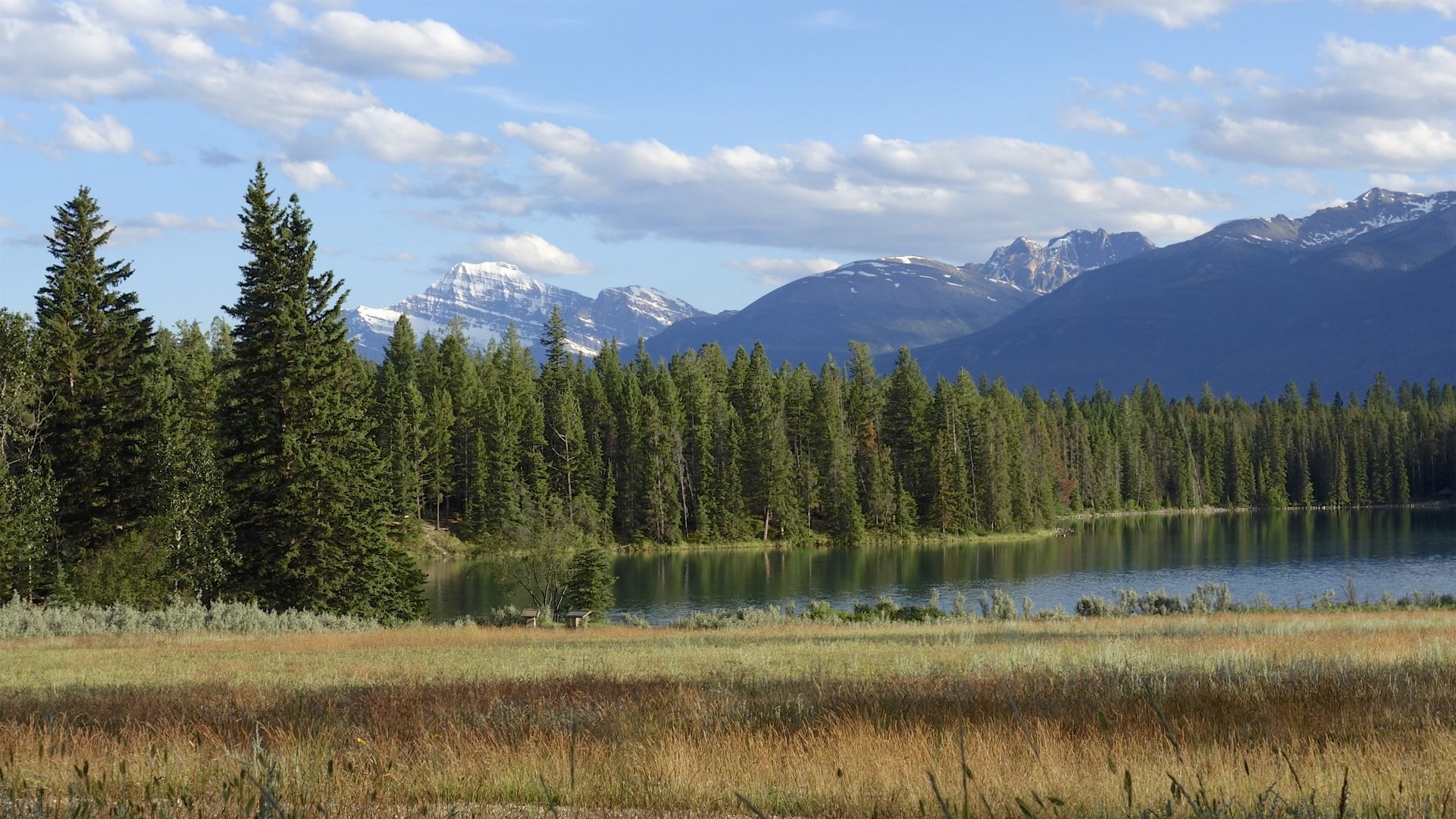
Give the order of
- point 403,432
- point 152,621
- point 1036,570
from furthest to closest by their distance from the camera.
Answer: point 403,432 → point 1036,570 → point 152,621

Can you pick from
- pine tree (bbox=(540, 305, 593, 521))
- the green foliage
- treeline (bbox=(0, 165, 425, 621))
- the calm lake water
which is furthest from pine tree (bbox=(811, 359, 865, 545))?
treeline (bbox=(0, 165, 425, 621))

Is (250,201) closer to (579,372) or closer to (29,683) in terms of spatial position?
(29,683)

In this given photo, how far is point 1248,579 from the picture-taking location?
68188 millimetres

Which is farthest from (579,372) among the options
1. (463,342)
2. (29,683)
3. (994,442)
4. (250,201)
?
(29,683)

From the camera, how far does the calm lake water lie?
62.7m

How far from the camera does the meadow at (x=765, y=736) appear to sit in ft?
25.3

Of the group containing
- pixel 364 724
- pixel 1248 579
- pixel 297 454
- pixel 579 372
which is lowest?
pixel 1248 579

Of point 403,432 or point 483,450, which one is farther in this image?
point 483,450

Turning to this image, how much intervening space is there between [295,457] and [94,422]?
11042 mm

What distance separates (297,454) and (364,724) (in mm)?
35552

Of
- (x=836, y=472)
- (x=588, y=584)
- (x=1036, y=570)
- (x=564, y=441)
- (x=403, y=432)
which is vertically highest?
(x=403, y=432)

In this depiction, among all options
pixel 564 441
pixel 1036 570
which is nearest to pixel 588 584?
pixel 1036 570

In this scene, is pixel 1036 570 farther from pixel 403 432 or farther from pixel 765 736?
pixel 765 736

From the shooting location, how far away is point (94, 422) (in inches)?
1932
